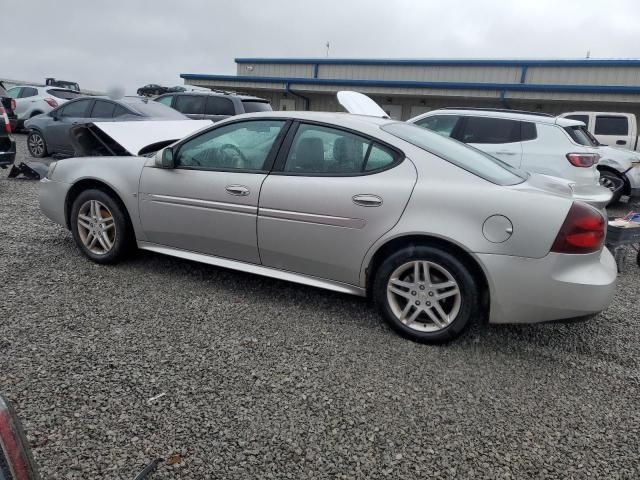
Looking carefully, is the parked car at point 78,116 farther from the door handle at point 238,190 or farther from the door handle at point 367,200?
the door handle at point 367,200

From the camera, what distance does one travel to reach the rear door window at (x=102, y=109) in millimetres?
9492

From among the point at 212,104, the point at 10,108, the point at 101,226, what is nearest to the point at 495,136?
the point at 101,226

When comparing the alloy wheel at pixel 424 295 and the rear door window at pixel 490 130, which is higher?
the rear door window at pixel 490 130

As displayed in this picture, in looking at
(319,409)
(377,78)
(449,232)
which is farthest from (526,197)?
(377,78)

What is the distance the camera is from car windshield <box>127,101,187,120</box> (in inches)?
361

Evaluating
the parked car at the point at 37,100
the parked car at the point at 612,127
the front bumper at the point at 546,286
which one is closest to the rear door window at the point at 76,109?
the parked car at the point at 37,100

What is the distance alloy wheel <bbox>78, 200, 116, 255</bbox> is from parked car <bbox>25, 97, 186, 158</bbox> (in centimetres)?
515

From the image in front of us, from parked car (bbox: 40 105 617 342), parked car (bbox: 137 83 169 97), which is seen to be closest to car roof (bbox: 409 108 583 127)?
parked car (bbox: 40 105 617 342)

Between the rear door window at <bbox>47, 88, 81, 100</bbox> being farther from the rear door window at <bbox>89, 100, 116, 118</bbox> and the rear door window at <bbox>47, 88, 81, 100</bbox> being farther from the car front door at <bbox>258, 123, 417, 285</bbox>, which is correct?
the car front door at <bbox>258, 123, 417, 285</bbox>

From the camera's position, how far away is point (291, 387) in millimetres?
2678

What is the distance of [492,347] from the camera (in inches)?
129

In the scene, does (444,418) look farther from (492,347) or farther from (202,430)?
(202,430)

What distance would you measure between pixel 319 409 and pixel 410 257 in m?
1.16

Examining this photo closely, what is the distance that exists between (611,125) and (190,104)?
961 cm
